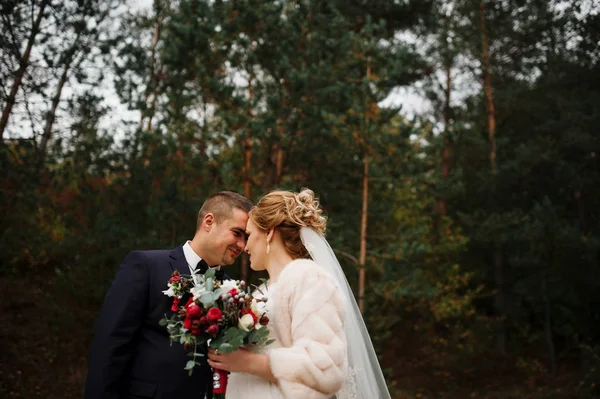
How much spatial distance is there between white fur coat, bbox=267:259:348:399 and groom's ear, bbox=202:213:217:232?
101cm

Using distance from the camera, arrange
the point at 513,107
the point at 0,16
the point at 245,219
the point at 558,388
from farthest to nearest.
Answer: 1. the point at 513,107
2. the point at 558,388
3. the point at 0,16
4. the point at 245,219

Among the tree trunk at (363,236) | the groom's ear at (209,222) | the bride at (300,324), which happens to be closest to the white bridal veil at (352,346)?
the bride at (300,324)

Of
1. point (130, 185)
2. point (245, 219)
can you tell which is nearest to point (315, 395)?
point (245, 219)

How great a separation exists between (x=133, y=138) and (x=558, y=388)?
11.1m

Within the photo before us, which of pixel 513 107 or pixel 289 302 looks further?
pixel 513 107

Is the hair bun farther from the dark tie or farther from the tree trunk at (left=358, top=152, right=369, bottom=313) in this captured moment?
the tree trunk at (left=358, top=152, right=369, bottom=313)

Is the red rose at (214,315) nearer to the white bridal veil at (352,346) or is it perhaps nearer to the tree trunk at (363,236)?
the white bridal veil at (352,346)

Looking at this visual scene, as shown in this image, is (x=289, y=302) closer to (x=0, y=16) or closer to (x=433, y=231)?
(x=0, y=16)

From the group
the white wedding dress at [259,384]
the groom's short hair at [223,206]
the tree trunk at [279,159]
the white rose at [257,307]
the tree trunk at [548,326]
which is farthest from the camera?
the tree trunk at [548,326]

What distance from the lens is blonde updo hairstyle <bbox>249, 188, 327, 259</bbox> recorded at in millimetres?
3242

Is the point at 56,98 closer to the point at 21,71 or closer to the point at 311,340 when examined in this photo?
the point at 21,71

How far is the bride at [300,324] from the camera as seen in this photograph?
279cm

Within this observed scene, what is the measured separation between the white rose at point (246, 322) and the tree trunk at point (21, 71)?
6.27 m

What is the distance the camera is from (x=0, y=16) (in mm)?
7703
